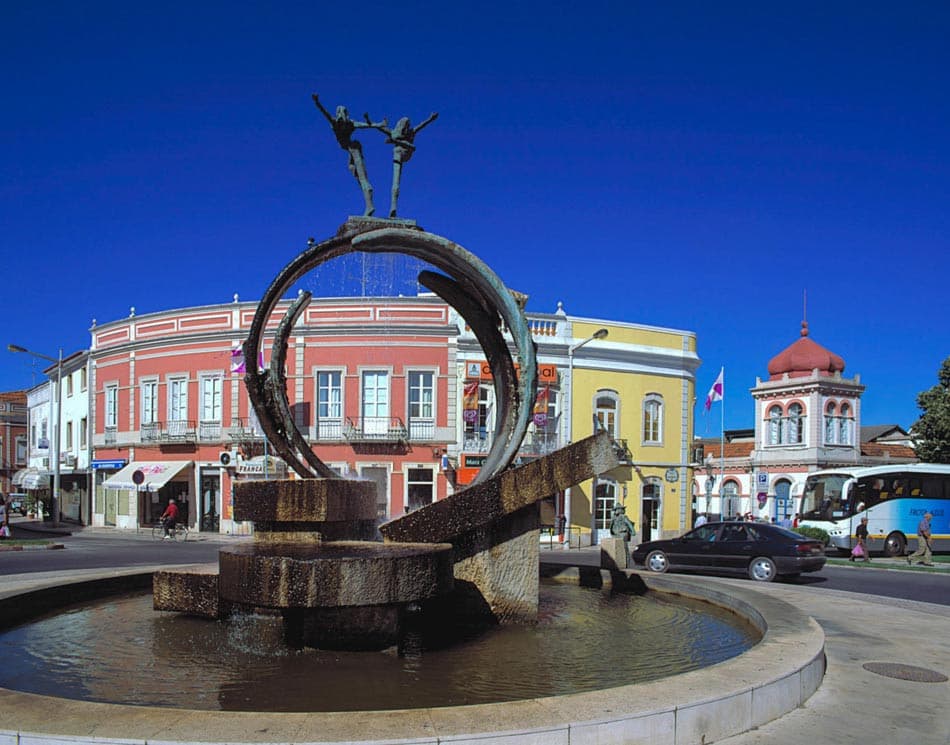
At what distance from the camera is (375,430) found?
1391 inches

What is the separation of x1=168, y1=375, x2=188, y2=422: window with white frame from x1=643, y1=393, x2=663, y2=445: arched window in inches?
795

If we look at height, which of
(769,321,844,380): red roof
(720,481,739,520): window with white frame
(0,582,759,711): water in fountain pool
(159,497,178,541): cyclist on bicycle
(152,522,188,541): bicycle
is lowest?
(720,481,739,520): window with white frame

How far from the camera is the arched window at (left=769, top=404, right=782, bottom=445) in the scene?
59022mm

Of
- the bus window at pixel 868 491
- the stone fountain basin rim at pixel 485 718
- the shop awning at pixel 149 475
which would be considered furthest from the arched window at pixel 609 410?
the stone fountain basin rim at pixel 485 718

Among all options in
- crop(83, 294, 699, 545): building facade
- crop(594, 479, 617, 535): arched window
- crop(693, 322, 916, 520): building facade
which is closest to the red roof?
crop(693, 322, 916, 520): building facade

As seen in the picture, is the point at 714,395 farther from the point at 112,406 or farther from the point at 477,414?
the point at 112,406

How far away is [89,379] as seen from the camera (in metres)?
43.2

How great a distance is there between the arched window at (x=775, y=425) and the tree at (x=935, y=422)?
18440 mm

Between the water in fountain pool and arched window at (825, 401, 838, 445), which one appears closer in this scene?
the water in fountain pool

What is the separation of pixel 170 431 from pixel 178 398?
5.01ft

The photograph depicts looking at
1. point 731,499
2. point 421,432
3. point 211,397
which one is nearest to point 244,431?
point 211,397

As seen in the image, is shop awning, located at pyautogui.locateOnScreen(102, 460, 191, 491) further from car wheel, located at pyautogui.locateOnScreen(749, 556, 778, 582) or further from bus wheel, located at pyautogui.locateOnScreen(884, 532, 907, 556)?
bus wheel, located at pyautogui.locateOnScreen(884, 532, 907, 556)

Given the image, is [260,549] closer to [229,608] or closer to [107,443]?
[229,608]

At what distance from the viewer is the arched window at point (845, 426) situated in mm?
57188
